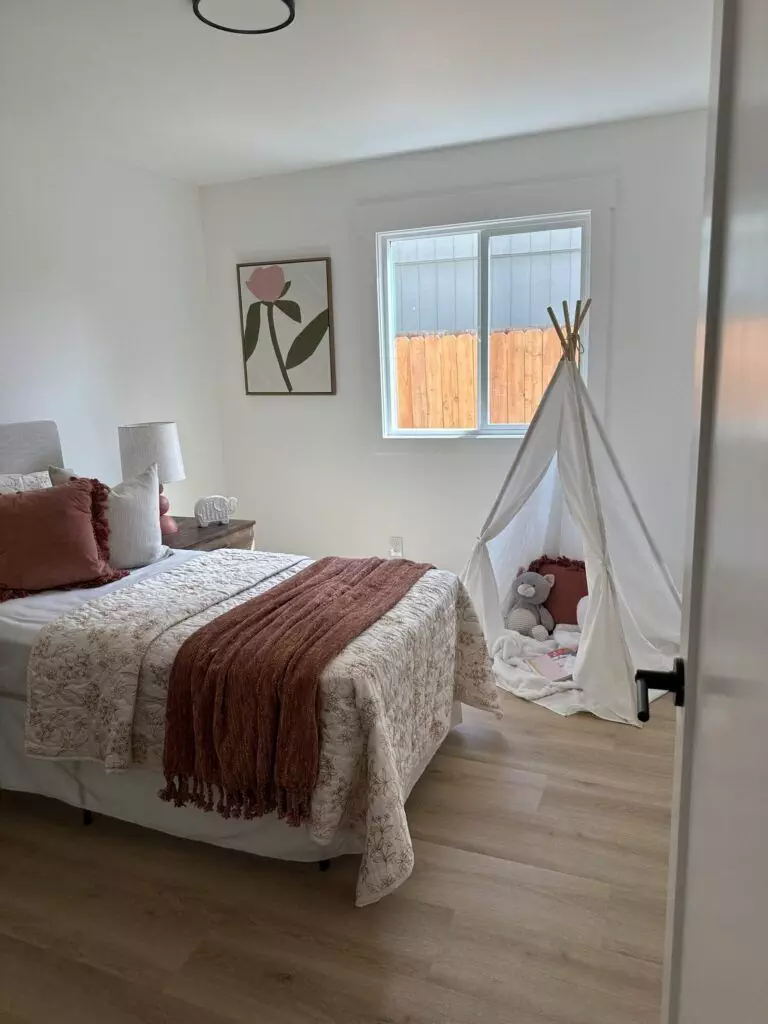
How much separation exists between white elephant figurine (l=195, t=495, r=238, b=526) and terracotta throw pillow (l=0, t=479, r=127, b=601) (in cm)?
99

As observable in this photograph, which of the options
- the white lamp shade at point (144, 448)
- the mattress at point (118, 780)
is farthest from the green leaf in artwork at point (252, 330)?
the mattress at point (118, 780)

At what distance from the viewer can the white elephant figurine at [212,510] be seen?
3.67 metres

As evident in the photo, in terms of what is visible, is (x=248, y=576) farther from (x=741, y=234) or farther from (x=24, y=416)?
(x=741, y=234)

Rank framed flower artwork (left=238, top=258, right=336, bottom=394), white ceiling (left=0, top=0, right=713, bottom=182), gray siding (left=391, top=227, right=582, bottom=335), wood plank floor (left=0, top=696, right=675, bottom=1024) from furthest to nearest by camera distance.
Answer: framed flower artwork (left=238, top=258, right=336, bottom=394) → gray siding (left=391, top=227, right=582, bottom=335) → white ceiling (left=0, top=0, right=713, bottom=182) → wood plank floor (left=0, top=696, right=675, bottom=1024)

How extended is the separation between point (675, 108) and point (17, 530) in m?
3.50

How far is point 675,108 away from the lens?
10.9 ft

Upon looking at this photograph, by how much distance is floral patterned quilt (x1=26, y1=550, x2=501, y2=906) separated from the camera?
1.83 metres

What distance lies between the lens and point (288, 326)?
14.2 feet

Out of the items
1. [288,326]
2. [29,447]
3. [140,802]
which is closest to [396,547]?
[288,326]

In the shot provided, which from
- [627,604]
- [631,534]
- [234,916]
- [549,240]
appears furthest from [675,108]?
[234,916]

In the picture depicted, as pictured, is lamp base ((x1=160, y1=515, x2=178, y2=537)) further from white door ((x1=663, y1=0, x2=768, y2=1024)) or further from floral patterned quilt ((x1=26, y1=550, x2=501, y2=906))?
white door ((x1=663, y1=0, x2=768, y2=1024))

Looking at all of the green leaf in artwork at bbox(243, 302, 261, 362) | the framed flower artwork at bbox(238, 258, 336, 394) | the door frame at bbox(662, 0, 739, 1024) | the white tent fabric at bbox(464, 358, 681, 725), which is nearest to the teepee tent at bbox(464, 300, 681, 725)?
the white tent fabric at bbox(464, 358, 681, 725)

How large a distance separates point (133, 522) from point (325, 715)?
1.42 metres

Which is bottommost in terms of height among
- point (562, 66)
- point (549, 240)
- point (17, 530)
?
point (17, 530)
